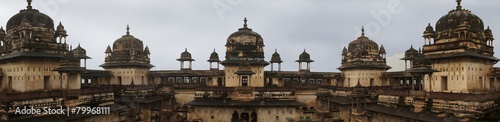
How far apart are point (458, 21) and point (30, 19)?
3702 centimetres

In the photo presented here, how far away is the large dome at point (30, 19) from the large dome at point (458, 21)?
35.1 metres

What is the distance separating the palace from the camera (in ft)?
98.8

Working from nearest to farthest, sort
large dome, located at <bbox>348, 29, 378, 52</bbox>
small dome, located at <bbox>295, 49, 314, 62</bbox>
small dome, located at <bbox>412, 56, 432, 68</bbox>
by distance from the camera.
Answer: small dome, located at <bbox>412, 56, 432, 68</bbox>, large dome, located at <bbox>348, 29, 378, 52</bbox>, small dome, located at <bbox>295, 49, 314, 62</bbox>

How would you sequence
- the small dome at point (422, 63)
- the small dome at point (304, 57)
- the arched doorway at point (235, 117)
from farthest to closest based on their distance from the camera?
1. the small dome at point (304, 57)
2. the arched doorway at point (235, 117)
3. the small dome at point (422, 63)

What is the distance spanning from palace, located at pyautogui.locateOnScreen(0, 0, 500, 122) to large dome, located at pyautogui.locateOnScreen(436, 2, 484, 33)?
0.31ft

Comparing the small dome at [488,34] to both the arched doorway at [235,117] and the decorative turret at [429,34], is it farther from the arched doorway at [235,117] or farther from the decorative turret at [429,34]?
the arched doorway at [235,117]

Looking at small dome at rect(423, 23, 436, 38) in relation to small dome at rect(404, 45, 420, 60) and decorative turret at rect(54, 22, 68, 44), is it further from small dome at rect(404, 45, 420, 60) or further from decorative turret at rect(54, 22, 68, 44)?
decorative turret at rect(54, 22, 68, 44)

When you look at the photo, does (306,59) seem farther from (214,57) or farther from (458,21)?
(458,21)

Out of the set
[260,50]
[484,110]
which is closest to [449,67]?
[484,110]

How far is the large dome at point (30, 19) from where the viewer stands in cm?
3609

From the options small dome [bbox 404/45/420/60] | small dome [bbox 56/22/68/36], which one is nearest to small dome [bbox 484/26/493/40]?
small dome [bbox 404/45/420/60]

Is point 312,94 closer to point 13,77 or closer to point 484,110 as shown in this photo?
point 484,110

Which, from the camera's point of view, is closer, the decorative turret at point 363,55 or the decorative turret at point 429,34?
the decorative turret at point 429,34

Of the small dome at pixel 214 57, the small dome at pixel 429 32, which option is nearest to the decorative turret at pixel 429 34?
the small dome at pixel 429 32
